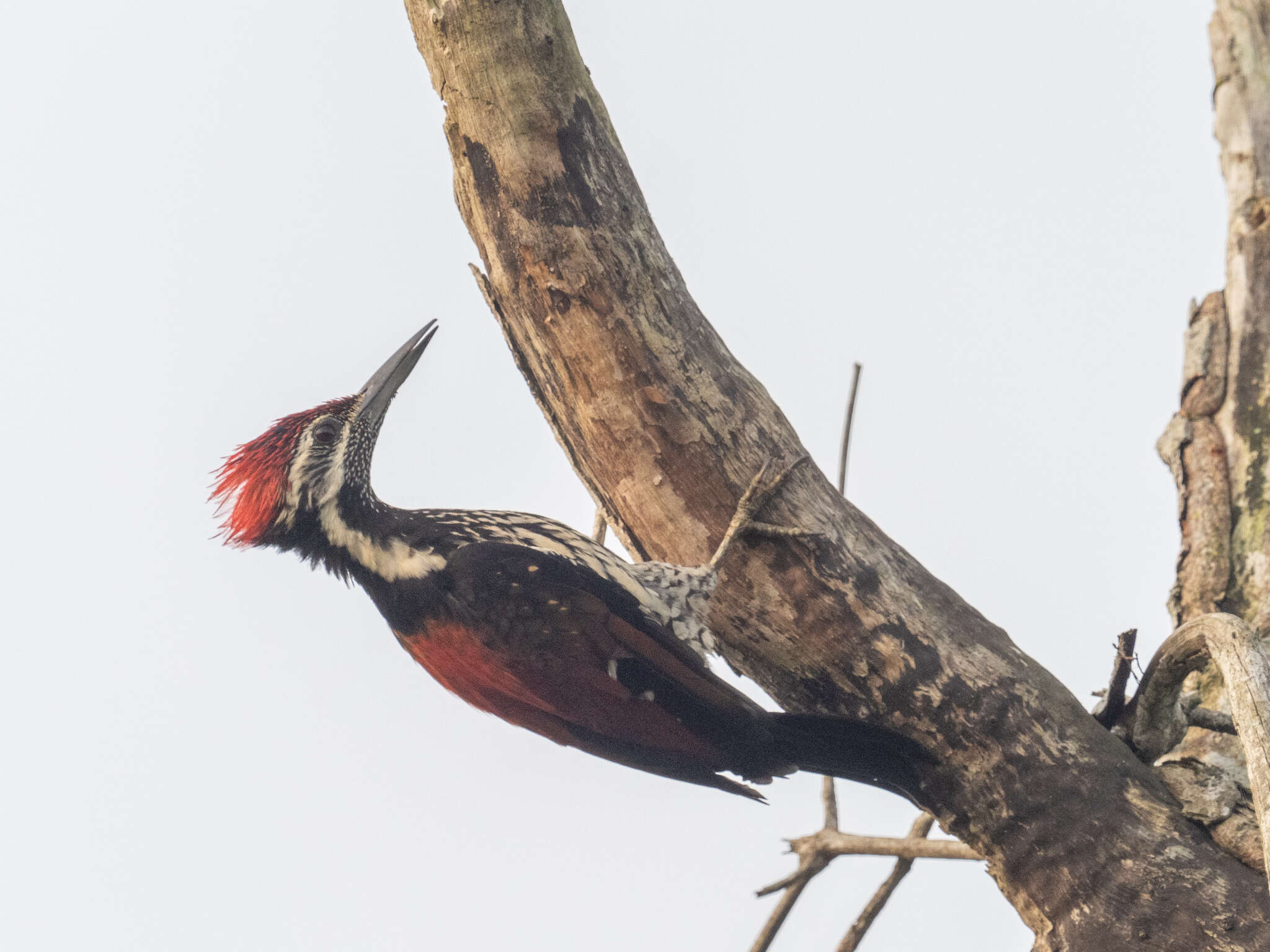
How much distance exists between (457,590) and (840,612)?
3.52 ft

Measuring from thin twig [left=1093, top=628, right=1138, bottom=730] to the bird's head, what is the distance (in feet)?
7.35

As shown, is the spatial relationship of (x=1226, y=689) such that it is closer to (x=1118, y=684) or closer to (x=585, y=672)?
(x=1118, y=684)

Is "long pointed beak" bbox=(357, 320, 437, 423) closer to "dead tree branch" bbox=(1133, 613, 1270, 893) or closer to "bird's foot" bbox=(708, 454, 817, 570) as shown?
"bird's foot" bbox=(708, 454, 817, 570)

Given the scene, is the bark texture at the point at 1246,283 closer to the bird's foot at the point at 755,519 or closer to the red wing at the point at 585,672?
the bird's foot at the point at 755,519

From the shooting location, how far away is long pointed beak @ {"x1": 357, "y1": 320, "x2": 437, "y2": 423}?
3.69m

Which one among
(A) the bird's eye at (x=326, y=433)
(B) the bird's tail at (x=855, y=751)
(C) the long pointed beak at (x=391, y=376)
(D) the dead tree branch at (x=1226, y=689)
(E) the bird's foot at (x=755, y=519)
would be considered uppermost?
(C) the long pointed beak at (x=391, y=376)

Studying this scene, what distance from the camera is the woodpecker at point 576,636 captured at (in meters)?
2.80

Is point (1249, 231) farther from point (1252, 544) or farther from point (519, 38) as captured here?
point (519, 38)

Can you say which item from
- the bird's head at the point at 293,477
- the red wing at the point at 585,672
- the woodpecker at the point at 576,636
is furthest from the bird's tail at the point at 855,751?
the bird's head at the point at 293,477

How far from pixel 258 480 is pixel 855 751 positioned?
198 cm

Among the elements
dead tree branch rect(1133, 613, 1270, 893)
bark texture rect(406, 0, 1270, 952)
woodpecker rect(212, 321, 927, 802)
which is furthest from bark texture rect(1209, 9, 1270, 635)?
woodpecker rect(212, 321, 927, 802)

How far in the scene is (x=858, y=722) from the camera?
2652 millimetres

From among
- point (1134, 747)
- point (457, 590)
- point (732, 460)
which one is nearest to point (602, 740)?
point (457, 590)

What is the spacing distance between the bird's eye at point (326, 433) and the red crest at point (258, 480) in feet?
0.12
